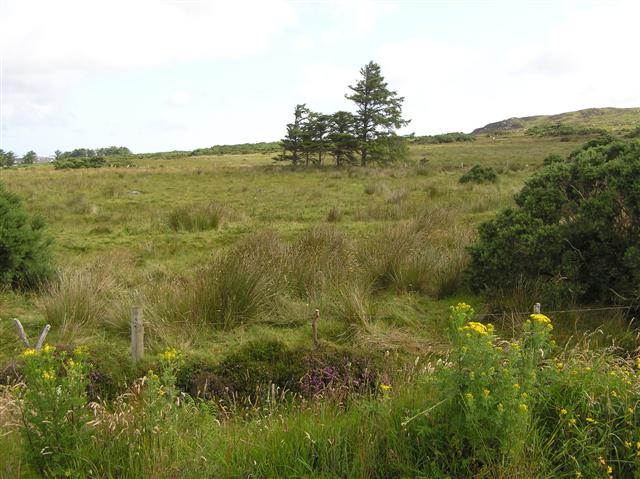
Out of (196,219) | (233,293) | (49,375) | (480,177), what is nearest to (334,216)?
(196,219)

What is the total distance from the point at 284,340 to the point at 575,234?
3.44 metres

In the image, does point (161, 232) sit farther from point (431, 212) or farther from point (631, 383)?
point (631, 383)

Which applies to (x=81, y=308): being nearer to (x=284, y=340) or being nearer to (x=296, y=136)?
(x=284, y=340)

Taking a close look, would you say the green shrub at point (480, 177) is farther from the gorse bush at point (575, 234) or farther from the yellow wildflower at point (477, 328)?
the yellow wildflower at point (477, 328)

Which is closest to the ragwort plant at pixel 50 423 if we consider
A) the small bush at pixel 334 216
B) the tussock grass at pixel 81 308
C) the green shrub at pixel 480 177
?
the tussock grass at pixel 81 308

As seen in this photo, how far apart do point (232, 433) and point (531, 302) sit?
3775 mm

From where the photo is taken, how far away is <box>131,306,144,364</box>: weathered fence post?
437cm

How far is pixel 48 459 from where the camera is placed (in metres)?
2.70

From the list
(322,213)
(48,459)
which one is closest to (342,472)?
(48,459)

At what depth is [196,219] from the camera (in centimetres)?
1206

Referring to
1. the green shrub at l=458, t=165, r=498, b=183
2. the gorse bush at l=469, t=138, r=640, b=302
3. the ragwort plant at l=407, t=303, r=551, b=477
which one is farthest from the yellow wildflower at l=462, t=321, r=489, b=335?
the green shrub at l=458, t=165, r=498, b=183

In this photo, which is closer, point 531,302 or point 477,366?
point 477,366

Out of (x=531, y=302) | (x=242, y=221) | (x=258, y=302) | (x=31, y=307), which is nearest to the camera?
(x=531, y=302)

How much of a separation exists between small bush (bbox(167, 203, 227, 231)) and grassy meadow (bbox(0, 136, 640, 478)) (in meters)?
0.05
